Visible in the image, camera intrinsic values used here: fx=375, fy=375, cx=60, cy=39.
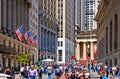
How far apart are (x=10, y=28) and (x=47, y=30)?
58.3m

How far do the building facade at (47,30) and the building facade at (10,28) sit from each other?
31500mm

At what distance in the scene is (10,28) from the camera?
66.8 m

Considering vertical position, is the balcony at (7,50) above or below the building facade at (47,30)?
below

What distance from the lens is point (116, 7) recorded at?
5906 centimetres

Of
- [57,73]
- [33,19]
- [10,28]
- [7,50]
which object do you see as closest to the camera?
[57,73]

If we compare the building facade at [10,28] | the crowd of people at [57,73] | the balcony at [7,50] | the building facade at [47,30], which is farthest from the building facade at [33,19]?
the crowd of people at [57,73]

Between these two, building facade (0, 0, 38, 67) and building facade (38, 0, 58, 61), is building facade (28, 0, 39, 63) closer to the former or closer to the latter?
building facade (38, 0, 58, 61)

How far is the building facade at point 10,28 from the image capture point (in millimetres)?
60469

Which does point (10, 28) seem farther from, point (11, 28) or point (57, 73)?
point (57, 73)

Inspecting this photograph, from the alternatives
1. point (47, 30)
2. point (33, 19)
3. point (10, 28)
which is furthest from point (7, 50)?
point (47, 30)

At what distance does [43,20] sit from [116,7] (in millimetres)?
57538

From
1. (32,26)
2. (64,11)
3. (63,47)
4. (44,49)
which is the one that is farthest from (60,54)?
(32,26)

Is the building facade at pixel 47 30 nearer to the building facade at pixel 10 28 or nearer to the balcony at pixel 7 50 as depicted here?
the building facade at pixel 10 28

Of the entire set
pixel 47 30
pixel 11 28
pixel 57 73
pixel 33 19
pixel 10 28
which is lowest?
pixel 57 73
